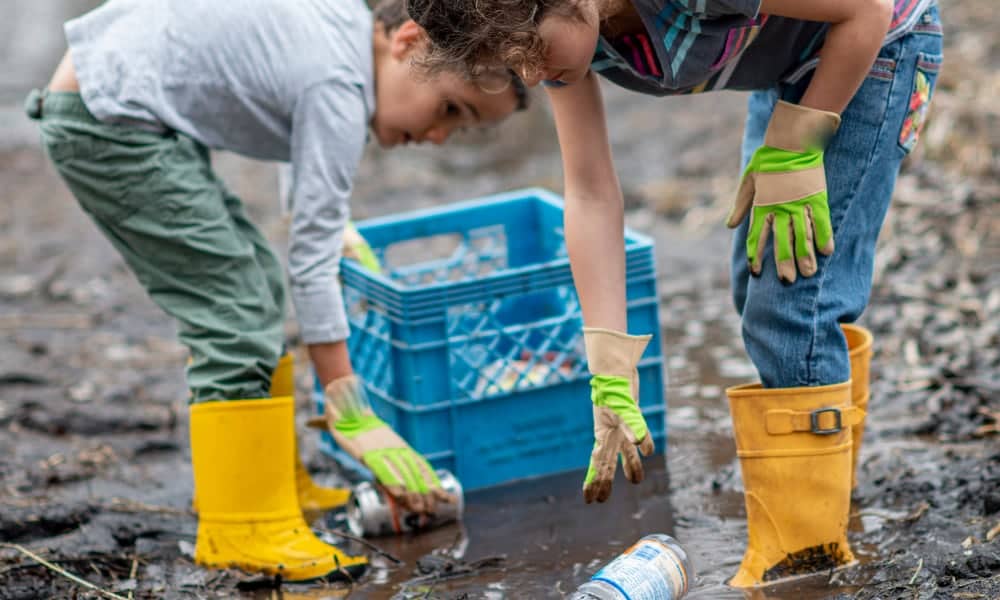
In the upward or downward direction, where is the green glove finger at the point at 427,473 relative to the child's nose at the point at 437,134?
downward

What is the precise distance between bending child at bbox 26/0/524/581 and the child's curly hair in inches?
27.2

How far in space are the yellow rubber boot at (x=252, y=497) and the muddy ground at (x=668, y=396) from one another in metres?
0.05

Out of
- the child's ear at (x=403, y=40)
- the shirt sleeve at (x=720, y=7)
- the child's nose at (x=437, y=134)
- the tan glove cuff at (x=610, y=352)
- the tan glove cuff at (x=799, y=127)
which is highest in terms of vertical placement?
the shirt sleeve at (x=720, y=7)

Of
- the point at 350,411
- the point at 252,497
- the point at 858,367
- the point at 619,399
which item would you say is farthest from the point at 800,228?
the point at 252,497

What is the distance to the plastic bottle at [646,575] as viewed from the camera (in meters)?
2.33

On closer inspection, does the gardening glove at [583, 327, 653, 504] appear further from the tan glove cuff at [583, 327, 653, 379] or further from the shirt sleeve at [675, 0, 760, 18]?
the shirt sleeve at [675, 0, 760, 18]

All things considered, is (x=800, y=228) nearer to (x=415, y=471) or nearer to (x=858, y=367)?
(x=858, y=367)

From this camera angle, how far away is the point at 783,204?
7.93 feet

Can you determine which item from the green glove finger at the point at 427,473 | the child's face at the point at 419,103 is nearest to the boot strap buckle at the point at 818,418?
the green glove finger at the point at 427,473

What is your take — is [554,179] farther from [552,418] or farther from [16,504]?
[16,504]

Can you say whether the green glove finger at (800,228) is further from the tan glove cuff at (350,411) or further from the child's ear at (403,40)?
the tan glove cuff at (350,411)

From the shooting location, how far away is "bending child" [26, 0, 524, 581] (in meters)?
2.91

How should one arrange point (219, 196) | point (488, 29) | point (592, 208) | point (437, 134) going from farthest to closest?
1. point (437, 134)
2. point (219, 196)
3. point (592, 208)
4. point (488, 29)

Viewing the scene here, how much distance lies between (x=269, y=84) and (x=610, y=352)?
43.3 inches
